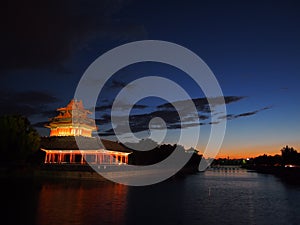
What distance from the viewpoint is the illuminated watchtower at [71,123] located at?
2084 inches

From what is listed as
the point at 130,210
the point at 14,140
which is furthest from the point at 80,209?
the point at 14,140

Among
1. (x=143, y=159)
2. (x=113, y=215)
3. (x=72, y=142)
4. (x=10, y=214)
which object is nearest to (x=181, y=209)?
(x=113, y=215)

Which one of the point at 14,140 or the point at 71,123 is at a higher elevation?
the point at 71,123

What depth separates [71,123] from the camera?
173ft

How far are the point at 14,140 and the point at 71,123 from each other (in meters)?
13.1

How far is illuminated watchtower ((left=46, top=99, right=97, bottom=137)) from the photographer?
52938 mm

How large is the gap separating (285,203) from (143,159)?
52.7 meters

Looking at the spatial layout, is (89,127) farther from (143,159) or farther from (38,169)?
(143,159)

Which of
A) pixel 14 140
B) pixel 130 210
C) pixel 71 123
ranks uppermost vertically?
pixel 71 123

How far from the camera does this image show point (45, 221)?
14.4 metres

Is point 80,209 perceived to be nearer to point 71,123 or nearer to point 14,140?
point 14,140

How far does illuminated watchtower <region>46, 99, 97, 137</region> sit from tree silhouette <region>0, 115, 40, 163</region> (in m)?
10.5

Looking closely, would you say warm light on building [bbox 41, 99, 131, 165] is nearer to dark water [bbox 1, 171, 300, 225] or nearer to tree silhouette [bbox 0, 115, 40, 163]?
tree silhouette [bbox 0, 115, 40, 163]

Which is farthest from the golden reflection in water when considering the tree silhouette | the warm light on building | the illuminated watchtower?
the illuminated watchtower
